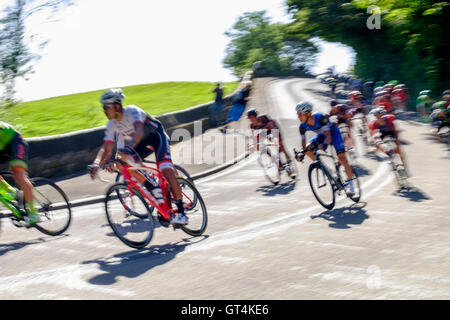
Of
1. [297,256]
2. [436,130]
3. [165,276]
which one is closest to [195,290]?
[165,276]

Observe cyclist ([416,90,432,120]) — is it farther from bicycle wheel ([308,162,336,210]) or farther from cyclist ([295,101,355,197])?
bicycle wheel ([308,162,336,210])

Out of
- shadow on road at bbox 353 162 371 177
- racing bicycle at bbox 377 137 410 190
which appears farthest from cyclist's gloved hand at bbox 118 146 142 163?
shadow on road at bbox 353 162 371 177

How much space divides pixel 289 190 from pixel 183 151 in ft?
22.3

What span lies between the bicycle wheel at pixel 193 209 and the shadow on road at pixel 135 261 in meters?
→ 0.25

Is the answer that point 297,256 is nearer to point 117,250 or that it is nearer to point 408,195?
point 117,250

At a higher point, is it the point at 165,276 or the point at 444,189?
the point at 165,276

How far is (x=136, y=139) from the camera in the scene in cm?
678

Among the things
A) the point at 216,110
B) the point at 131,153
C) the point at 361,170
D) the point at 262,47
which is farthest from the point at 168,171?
the point at 262,47

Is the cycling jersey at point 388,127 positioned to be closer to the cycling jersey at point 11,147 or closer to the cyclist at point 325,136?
the cyclist at point 325,136

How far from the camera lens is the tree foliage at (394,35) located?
80.7 feet

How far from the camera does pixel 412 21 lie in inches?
996

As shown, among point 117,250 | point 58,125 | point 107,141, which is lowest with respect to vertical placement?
point 58,125

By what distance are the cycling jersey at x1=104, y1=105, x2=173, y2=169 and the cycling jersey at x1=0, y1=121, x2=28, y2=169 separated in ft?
4.85
